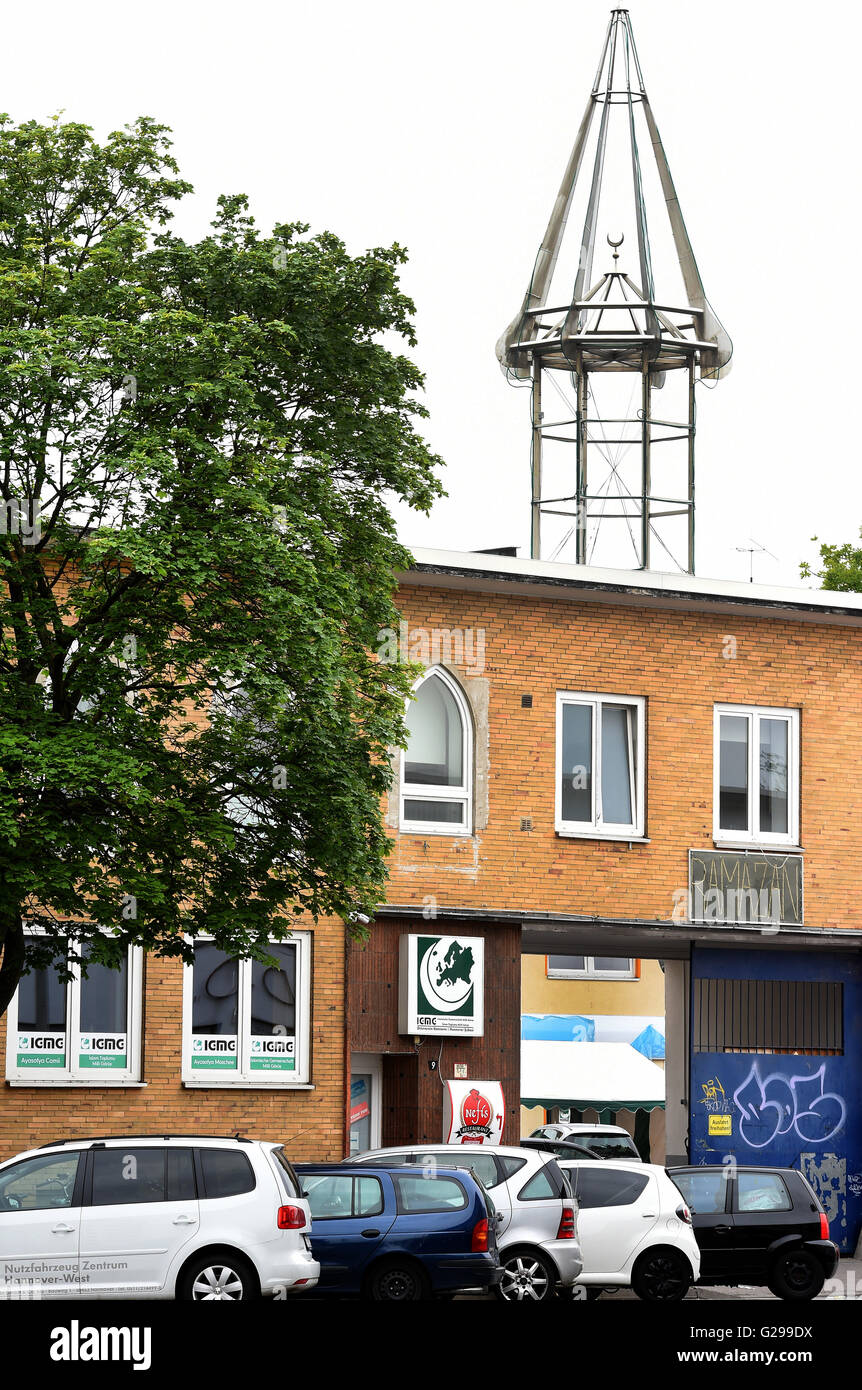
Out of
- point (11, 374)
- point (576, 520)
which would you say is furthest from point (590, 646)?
point (11, 374)

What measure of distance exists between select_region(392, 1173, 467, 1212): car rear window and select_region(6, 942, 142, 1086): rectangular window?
594cm

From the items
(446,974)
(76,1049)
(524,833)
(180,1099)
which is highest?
(524,833)

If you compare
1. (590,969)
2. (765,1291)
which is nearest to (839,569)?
(590,969)

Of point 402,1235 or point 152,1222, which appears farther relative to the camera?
point 402,1235

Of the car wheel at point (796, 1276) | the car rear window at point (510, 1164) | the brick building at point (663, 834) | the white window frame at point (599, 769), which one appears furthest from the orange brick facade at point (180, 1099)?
the car wheel at point (796, 1276)

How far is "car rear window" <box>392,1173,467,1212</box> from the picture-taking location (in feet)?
54.3

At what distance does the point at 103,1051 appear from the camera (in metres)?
21.7

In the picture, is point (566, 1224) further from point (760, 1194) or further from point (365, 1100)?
point (365, 1100)

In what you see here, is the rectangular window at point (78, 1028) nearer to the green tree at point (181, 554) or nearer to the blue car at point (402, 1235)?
the green tree at point (181, 554)

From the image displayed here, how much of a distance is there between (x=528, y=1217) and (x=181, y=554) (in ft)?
23.5

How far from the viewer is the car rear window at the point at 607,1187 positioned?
1911cm

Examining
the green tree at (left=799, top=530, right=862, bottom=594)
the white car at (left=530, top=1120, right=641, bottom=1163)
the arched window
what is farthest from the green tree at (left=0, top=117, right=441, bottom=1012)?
the green tree at (left=799, top=530, right=862, bottom=594)

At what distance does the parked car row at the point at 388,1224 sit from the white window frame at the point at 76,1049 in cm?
421

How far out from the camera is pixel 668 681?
25.1m
